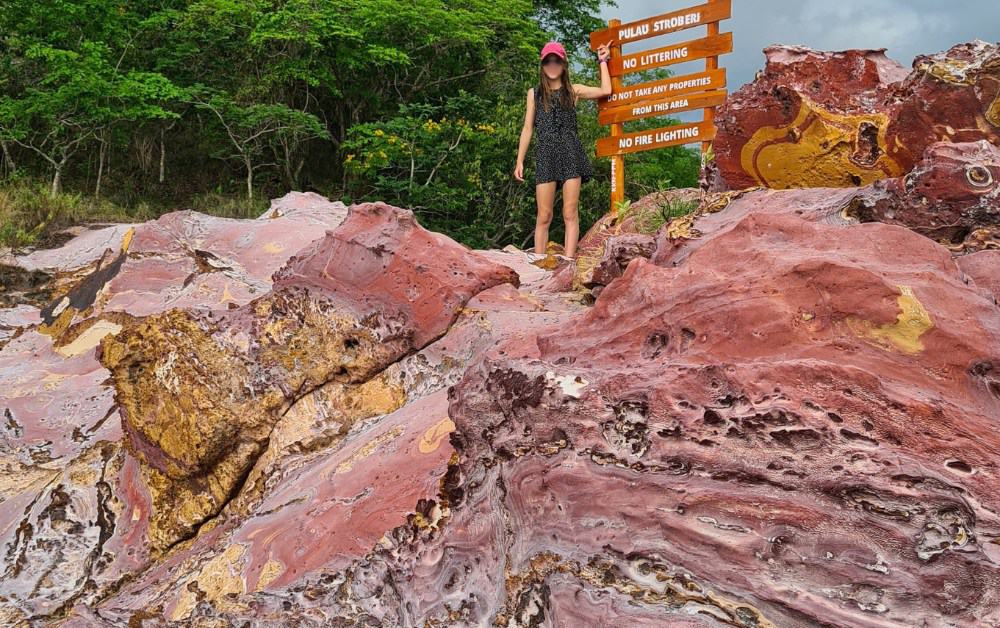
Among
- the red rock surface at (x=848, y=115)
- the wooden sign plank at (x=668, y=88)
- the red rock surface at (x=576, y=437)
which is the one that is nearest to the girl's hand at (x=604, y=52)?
the wooden sign plank at (x=668, y=88)

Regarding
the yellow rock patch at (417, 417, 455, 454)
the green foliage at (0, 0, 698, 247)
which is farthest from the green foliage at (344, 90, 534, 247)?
the yellow rock patch at (417, 417, 455, 454)

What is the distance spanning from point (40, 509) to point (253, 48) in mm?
10248

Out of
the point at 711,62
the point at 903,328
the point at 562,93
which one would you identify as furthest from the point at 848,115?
the point at 711,62

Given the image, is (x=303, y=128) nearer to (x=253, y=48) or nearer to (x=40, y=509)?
(x=253, y=48)

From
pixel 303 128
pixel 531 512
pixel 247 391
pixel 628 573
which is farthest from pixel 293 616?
pixel 303 128

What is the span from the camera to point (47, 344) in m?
5.39

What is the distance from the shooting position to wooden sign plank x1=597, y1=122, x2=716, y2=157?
28.7ft

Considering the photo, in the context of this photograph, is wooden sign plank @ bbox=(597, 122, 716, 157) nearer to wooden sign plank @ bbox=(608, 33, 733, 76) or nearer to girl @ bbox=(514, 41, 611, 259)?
wooden sign plank @ bbox=(608, 33, 733, 76)

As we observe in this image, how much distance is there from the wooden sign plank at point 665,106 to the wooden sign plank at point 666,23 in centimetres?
70

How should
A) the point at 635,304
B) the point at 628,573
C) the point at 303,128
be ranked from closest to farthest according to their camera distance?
the point at 628,573 → the point at 635,304 → the point at 303,128

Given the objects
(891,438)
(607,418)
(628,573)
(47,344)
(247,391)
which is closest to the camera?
(891,438)

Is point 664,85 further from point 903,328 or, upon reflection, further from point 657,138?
point 903,328

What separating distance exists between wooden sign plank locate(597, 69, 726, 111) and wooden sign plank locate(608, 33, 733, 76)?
18 cm

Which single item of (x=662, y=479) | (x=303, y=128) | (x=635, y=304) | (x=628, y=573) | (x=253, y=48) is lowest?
(x=628, y=573)
